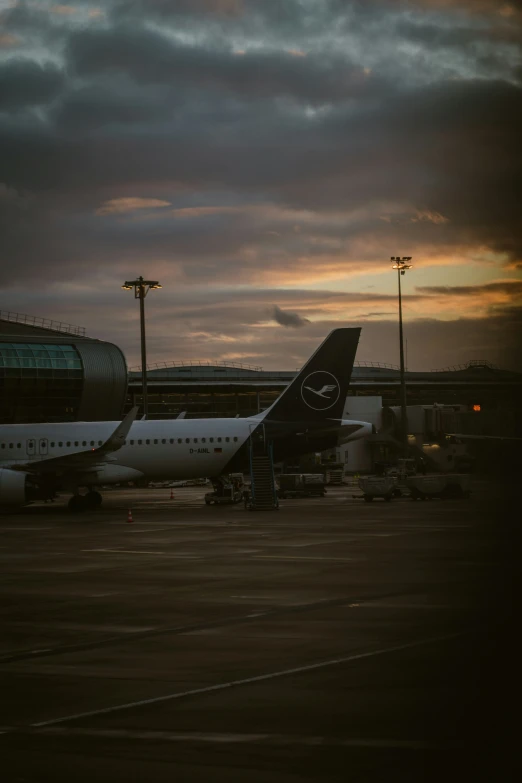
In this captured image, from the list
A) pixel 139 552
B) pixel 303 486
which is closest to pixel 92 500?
pixel 303 486

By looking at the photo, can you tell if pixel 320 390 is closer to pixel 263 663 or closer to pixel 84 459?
pixel 84 459

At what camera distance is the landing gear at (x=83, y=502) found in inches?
1871

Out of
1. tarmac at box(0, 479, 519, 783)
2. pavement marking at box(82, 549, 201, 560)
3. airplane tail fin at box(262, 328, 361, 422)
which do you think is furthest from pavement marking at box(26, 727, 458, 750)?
airplane tail fin at box(262, 328, 361, 422)

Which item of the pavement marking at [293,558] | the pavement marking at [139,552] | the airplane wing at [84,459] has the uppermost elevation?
the airplane wing at [84,459]

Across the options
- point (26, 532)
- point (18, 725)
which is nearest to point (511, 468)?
point (18, 725)

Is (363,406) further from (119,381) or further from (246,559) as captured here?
(246,559)

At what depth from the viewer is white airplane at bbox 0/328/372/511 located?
49.8 meters

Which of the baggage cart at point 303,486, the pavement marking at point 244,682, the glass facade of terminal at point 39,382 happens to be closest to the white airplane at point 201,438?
the baggage cart at point 303,486

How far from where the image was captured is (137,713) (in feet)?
33.0

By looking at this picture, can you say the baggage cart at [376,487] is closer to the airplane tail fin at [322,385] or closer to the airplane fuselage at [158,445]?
the airplane fuselage at [158,445]

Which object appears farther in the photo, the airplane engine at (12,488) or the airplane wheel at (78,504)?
the airplane wheel at (78,504)

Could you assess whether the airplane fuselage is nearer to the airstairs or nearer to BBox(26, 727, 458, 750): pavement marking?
the airstairs

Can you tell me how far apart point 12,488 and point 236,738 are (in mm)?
37386

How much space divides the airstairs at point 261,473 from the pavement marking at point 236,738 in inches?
1405
